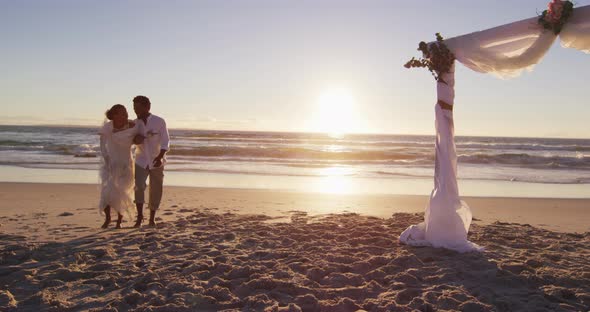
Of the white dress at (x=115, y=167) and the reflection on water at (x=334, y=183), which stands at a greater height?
the white dress at (x=115, y=167)

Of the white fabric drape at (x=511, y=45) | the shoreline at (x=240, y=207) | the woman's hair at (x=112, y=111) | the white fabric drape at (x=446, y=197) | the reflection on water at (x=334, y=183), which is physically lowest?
the shoreline at (x=240, y=207)

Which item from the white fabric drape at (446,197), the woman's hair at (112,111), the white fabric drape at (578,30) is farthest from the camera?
the woman's hair at (112,111)

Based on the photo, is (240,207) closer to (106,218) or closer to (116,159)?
(106,218)

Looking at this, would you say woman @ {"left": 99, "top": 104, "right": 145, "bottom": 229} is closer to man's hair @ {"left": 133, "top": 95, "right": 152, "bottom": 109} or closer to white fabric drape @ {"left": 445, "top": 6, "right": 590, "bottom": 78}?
man's hair @ {"left": 133, "top": 95, "right": 152, "bottom": 109}

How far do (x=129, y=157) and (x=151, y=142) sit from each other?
373 mm

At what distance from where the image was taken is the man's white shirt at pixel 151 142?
20.9 feet

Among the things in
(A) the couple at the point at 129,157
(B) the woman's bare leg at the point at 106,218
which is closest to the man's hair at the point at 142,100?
(A) the couple at the point at 129,157

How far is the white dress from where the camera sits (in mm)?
6199

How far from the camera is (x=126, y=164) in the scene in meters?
6.33

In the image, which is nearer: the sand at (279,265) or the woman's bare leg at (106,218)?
the sand at (279,265)

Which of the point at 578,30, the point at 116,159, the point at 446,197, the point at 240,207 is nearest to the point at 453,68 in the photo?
the point at 578,30

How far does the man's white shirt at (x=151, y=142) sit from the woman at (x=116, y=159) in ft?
0.41

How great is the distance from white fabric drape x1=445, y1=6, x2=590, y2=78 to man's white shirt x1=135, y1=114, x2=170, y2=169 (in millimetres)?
3997

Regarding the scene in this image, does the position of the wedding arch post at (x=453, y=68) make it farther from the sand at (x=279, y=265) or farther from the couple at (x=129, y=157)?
the couple at (x=129, y=157)
